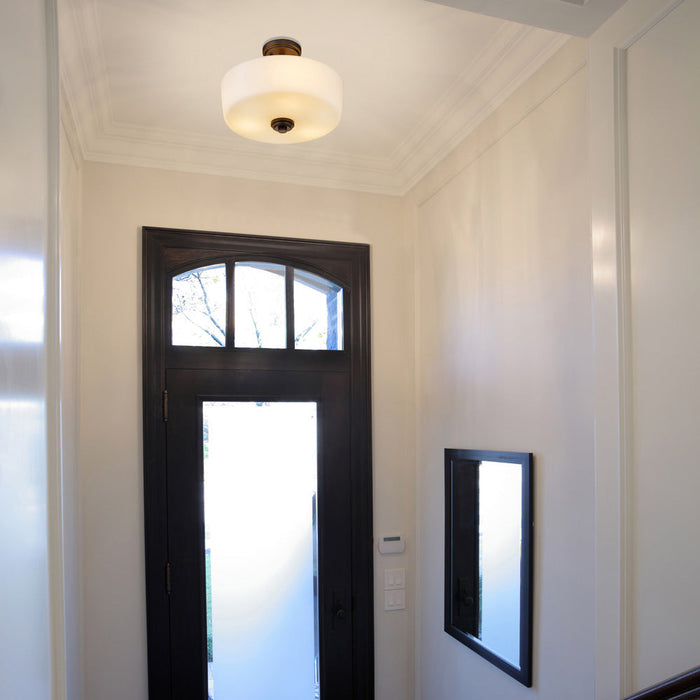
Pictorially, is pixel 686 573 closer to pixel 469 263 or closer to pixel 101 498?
pixel 469 263

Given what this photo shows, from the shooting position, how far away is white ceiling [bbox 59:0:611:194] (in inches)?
78.2

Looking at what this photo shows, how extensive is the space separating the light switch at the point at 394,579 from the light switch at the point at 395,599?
22 millimetres

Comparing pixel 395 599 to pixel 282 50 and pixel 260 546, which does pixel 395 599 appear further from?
pixel 282 50

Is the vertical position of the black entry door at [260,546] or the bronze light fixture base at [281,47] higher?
Result: the bronze light fixture base at [281,47]

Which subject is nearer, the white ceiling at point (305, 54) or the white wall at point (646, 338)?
the white wall at point (646, 338)

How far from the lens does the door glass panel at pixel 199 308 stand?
284cm

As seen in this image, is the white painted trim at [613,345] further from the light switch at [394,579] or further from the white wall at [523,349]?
the light switch at [394,579]

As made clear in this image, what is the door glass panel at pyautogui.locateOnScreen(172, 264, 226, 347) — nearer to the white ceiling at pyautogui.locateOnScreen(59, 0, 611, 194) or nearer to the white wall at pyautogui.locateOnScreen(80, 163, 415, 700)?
the white wall at pyautogui.locateOnScreen(80, 163, 415, 700)

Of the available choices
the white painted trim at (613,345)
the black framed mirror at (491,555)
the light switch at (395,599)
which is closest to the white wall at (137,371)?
the light switch at (395,599)

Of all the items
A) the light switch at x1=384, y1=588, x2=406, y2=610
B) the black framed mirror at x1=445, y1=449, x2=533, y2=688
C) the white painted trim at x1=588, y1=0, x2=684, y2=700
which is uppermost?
the white painted trim at x1=588, y1=0, x2=684, y2=700

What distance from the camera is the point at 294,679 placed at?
9.39 feet

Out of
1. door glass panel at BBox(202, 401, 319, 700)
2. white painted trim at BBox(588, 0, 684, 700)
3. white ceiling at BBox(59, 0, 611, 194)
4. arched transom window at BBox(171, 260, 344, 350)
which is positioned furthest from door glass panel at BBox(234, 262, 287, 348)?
white painted trim at BBox(588, 0, 684, 700)

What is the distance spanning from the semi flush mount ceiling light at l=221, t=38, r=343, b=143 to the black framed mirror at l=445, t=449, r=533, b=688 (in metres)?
1.25

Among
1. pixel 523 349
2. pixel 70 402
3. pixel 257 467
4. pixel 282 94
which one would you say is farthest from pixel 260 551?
pixel 282 94
